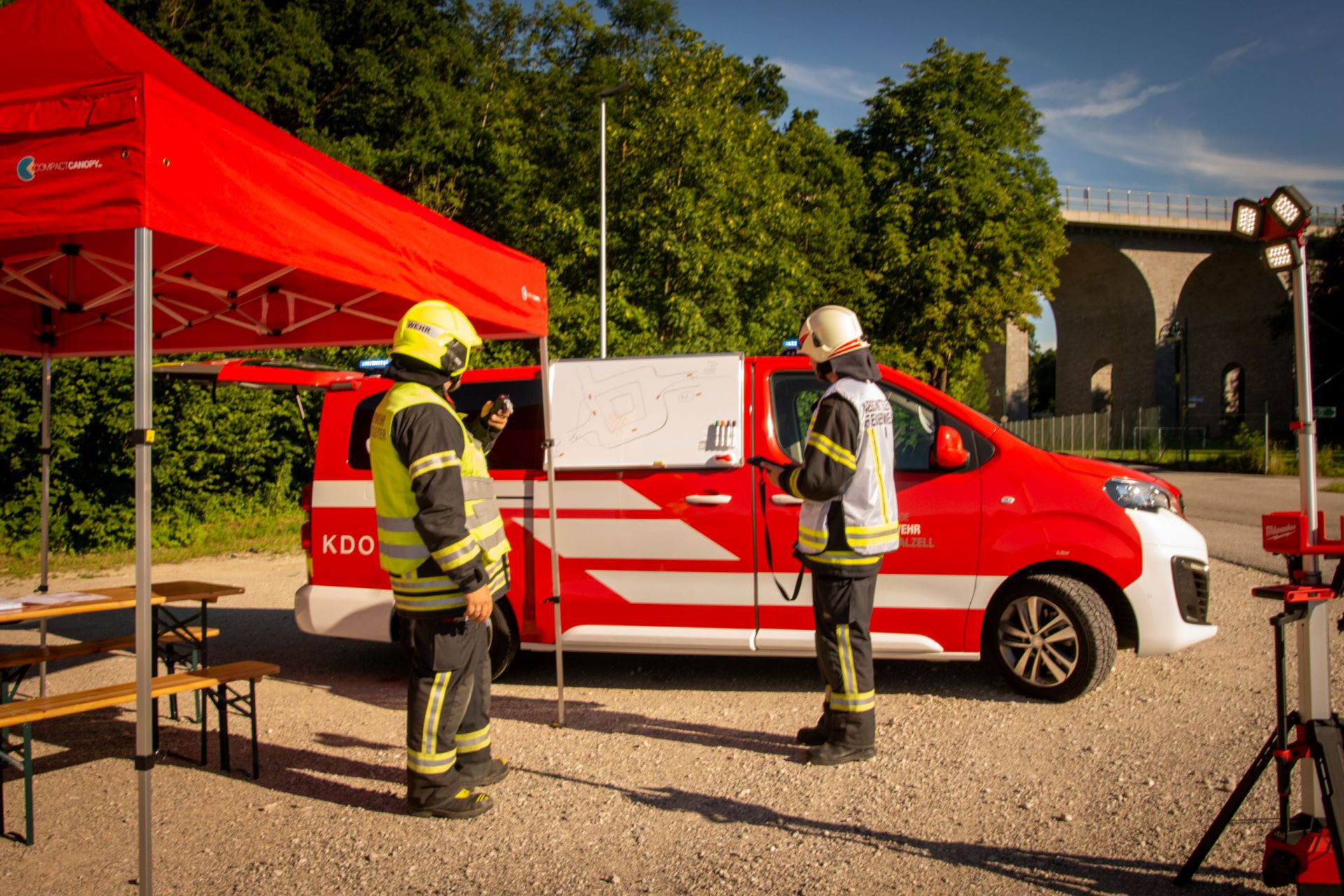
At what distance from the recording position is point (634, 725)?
5.24 meters

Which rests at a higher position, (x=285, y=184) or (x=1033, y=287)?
(x=1033, y=287)

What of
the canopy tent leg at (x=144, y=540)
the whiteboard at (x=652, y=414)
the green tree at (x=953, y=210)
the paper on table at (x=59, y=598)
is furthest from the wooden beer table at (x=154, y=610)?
the green tree at (x=953, y=210)

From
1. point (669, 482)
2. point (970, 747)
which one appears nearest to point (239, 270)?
point (669, 482)

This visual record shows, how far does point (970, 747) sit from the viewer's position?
15.5ft

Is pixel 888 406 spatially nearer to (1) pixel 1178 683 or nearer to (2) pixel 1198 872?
(2) pixel 1198 872

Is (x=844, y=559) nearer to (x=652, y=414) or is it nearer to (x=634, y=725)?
(x=634, y=725)

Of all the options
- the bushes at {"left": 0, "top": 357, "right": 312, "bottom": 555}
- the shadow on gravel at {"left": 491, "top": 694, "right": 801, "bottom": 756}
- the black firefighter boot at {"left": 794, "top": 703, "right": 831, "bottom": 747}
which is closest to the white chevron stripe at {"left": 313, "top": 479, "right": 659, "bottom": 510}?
the shadow on gravel at {"left": 491, "top": 694, "right": 801, "bottom": 756}

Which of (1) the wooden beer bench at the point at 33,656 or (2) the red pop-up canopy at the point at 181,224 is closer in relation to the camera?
(2) the red pop-up canopy at the point at 181,224

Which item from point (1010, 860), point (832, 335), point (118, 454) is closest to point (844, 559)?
point (832, 335)

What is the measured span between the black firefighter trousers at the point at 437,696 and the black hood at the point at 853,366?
199 centimetres

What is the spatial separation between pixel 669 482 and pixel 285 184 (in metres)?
2.66

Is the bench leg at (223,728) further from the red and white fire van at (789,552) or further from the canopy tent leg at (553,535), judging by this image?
the canopy tent leg at (553,535)

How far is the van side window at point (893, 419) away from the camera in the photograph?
5516 millimetres

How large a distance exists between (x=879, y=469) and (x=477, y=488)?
184 cm
